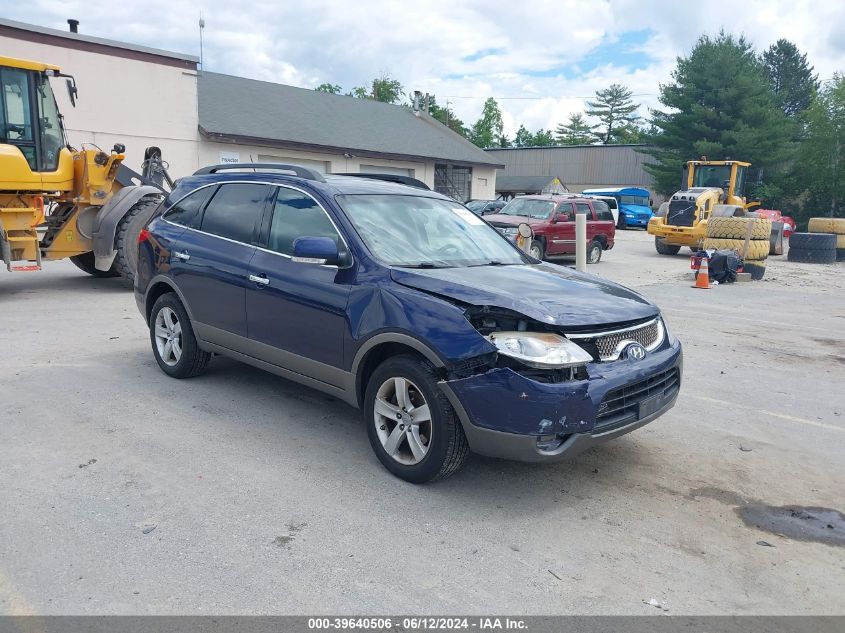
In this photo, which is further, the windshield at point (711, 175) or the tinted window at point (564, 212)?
the windshield at point (711, 175)

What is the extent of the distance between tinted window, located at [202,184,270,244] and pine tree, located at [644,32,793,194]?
42304mm

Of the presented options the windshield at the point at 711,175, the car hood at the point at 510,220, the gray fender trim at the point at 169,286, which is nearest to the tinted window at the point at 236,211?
the gray fender trim at the point at 169,286

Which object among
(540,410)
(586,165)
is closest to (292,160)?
(540,410)

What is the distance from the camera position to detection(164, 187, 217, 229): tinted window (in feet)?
19.3

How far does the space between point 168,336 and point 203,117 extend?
2099cm

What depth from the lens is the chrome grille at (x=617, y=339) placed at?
3.86 metres

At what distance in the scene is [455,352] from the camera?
12.4ft

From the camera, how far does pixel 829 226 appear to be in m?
23.2

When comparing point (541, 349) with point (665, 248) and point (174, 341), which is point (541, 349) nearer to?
point (174, 341)

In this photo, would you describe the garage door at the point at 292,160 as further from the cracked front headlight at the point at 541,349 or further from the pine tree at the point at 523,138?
the pine tree at the point at 523,138

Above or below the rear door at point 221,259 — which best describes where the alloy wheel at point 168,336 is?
below

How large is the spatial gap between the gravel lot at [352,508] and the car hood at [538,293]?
1.10 m

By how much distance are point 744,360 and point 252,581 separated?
649cm

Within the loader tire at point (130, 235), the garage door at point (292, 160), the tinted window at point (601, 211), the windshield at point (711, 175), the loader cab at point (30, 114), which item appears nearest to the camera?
the loader cab at point (30, 114)
